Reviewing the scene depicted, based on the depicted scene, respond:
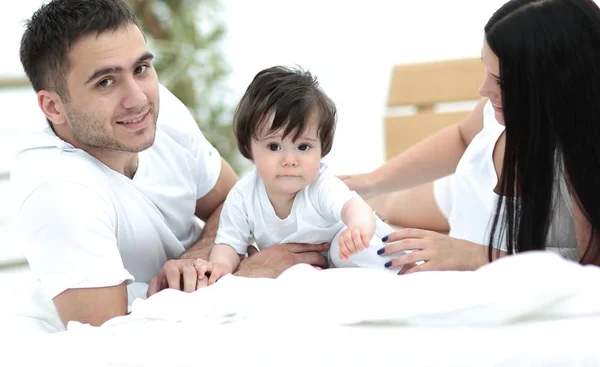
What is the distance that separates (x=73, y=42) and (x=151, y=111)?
0.22 m

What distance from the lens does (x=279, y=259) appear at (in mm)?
1721

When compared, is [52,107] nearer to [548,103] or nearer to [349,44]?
[548,103]

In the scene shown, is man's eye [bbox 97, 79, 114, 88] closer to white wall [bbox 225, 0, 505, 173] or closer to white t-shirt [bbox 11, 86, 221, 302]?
white t-shirt [bbox 11, 86, 221, 302]

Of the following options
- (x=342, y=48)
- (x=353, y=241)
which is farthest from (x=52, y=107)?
(x=342, y=48)

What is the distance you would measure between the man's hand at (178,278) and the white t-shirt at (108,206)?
0.20 ft

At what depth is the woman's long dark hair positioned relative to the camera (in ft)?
4.74

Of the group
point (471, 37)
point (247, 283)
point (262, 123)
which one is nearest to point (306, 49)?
point (471, 37)

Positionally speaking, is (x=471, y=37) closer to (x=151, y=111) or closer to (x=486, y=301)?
(x=151, y=111)

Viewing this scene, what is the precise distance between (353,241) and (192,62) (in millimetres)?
2615

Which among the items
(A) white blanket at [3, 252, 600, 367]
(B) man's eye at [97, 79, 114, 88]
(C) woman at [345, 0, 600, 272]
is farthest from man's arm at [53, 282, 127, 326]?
(C) woman at [345, 0, 600, 272]

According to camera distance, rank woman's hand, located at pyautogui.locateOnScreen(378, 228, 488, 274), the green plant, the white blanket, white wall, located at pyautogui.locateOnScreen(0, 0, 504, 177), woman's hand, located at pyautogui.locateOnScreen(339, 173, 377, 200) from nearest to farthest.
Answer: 1. the white blanket
2. woman's hand, located at pyautogui.locateOnScreen(378, 228, 488, 274)
3. woman's hand, located at pyautogui.locateOnScreen(339, 173, 377, 200)
4. the green plant
5. white wall, located at pyautogui.locateOnScreen(0, 0, 504, 177)

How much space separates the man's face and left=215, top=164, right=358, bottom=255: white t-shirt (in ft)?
0.81

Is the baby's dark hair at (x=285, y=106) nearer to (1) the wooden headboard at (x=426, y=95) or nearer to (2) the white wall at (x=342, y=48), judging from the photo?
(1) the wooden headboard at (x=426, y=95)

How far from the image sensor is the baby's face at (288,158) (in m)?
1.67
